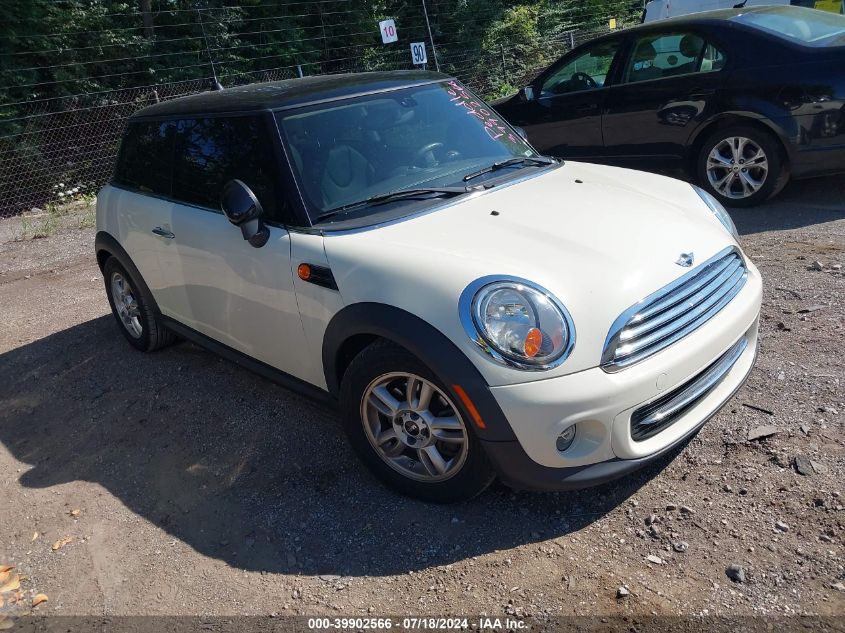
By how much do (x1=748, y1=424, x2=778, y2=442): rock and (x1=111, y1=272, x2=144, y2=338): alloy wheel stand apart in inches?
151

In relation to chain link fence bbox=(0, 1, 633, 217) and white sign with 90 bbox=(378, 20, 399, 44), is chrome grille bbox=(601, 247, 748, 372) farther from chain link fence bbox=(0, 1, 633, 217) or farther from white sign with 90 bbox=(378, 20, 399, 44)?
white sign with 90 bbox=(378, 20, 399, 44)

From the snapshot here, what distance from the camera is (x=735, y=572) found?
101 inches

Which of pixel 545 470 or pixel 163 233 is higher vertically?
pixel 163 233

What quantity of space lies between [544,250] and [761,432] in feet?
4.47

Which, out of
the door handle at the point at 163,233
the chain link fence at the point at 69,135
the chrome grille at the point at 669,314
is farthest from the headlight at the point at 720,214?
the chain link fence at the point at 69,135

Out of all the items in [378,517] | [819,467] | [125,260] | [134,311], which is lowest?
[819,467]

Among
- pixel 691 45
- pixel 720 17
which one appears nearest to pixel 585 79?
pixel 691 45

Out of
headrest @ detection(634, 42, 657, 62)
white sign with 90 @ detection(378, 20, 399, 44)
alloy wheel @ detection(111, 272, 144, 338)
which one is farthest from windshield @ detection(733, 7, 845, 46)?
white sign with 90 @ detection(378, 20, 399, 44)

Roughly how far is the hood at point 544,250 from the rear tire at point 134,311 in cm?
217

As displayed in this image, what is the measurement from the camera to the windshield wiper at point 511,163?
377cm

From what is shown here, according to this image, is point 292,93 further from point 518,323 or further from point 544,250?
point 518,323

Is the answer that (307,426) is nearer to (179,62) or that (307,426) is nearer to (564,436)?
(564,436)

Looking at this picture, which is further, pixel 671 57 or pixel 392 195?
pixel 671 57

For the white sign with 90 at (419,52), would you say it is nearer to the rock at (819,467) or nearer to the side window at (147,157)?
the side window at (147,157)
